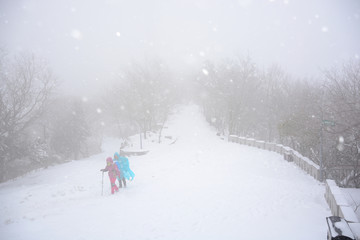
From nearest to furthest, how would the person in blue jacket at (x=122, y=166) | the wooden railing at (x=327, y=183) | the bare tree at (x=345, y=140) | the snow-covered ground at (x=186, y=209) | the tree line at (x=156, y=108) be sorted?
the wooden railing at (x=327, y=183), the snow-covered ground at (x=186, y=209), the person in blue jacket at (x=122, y=166), the bare tree at (x=345, y=140), the tree line at (x=156, y=108)

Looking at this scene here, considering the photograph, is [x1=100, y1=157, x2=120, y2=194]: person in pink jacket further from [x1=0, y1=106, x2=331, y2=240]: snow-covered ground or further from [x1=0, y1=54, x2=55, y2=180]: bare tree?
[x1=0, y1=54, x2=55, y2=180]: bare tree

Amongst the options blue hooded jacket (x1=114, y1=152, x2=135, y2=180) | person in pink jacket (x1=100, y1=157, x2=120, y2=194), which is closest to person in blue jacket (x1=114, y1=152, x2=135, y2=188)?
blue hooded jacket (x1=114, y1=152, x2=135, y2=180)

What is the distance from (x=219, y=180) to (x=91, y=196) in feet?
21.0

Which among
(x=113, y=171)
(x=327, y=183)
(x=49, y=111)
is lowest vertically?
(x=327, y=183)

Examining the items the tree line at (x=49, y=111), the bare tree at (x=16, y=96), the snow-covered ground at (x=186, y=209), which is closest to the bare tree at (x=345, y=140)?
the snow-covered ground at (x=186, y=209)

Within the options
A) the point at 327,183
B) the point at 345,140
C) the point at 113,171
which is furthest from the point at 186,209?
the point at 345,140

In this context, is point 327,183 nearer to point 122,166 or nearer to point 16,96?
point 122,166

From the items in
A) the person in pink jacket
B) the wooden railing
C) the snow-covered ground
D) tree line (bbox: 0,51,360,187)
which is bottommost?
the snow-covered ground

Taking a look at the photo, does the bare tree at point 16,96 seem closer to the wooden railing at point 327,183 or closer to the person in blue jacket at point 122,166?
the person in blue jacket at point 122,166

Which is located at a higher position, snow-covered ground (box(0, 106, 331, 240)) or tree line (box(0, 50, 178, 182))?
tree line (box(0, 50, 178, 182))

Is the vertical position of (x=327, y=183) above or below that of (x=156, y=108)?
below

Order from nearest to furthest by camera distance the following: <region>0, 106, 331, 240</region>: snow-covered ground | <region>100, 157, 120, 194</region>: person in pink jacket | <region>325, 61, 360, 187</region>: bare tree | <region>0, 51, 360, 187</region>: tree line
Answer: <region>0, 106, 331, 240</region>: snow-covered ground < <region>100, 157, 120, 194</region>: person in pink jacket < <region>325, 61, 360, 187</region>: bare tree < <region>0, 51, 360, 187</region>: tree line

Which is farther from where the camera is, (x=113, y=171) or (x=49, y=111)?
(x=49, y=111)

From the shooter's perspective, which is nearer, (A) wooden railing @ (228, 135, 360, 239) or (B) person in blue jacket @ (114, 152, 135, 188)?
(A) wooden railing @ (228, 135, 360, 239)
